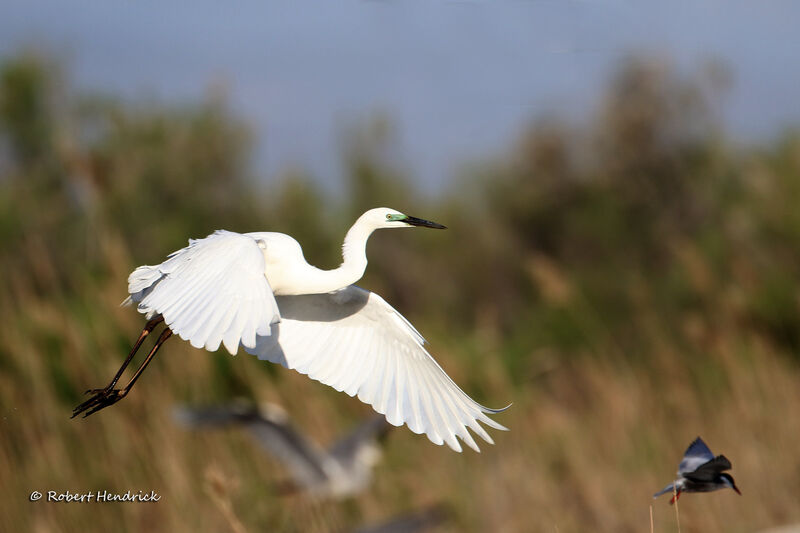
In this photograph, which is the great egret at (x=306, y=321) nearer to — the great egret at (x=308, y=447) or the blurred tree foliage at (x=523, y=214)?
the great egret at (x=308, y=447)

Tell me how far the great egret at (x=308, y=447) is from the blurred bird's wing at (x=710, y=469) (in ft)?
7.86

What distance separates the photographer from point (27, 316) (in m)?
4.75

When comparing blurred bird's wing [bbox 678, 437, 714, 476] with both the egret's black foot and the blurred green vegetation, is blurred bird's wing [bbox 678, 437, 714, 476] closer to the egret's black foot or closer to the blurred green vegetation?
the blurred green vegetation

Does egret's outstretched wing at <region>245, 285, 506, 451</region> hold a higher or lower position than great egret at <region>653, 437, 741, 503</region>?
higher

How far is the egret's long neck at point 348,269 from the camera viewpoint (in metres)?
2.47

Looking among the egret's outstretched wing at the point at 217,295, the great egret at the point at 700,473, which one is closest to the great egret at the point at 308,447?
the egret's outstretched wing at the point at 217,295

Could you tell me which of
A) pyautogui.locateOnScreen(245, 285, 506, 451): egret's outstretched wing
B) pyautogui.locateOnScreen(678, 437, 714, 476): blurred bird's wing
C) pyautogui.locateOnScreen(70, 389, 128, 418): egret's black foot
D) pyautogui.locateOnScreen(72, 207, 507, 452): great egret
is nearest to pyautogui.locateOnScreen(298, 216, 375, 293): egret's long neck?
pyautogui.locateOnScreen(72, 207, 507, 452): great egret

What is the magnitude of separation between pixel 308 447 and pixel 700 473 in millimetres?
3000

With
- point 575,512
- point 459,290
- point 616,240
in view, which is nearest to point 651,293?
point 616,240

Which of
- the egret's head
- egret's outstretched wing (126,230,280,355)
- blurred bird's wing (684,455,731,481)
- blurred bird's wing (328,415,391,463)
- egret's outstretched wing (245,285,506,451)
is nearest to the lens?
blurred bird's wing (684,455,731,481)

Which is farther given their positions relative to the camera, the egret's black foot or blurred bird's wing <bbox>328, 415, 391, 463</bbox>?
blurred bird's wing <bbox>328, 415, 391, 463</bbox>

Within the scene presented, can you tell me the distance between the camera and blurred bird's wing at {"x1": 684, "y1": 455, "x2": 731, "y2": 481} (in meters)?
1.71

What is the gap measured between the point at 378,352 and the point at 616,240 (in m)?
9.34

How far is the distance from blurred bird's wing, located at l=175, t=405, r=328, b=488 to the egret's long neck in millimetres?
1754
